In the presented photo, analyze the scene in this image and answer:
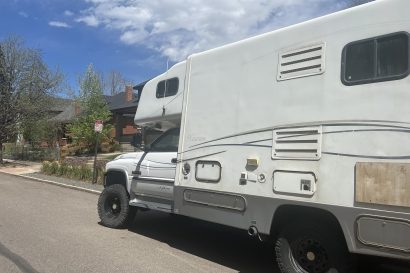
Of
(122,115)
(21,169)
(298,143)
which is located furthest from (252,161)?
(122,115)

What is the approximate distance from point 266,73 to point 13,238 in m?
5.27

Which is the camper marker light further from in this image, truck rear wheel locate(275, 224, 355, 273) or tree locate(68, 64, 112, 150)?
tree locate(68, 64, 112, 150)

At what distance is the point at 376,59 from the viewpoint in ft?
17.0

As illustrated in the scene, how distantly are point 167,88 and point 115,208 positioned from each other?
286 centimetres

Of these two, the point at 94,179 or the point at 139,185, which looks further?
the point at 94,179

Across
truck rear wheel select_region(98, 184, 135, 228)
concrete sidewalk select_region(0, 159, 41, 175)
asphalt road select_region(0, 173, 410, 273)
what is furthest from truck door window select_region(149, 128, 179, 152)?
concrete sidewalk select_region(0, 159, 41, 175)

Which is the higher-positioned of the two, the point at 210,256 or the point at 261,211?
the point at 261,211

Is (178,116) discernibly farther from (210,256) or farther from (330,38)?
(330,38)

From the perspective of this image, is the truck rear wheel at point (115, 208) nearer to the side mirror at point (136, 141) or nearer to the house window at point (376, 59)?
the side mirror at point (136, 141)

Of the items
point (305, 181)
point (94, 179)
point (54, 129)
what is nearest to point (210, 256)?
point (305, 181)

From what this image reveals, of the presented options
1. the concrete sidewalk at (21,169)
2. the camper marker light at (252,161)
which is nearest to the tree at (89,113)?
the concrete sidewalk at (21,169)

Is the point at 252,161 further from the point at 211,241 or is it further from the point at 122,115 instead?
the point at 122,115

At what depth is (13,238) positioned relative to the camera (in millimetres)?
8469

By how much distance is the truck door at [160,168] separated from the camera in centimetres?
814
